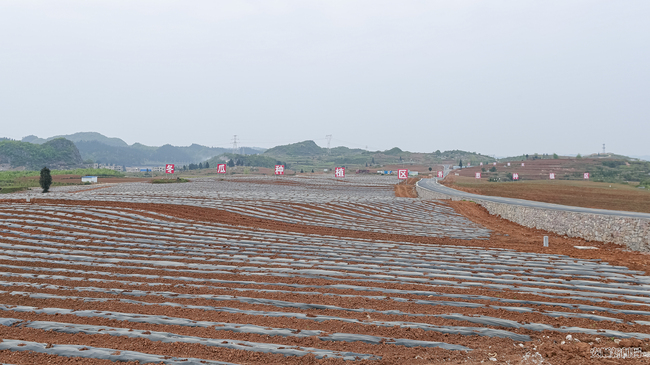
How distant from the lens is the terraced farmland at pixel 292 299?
802cm

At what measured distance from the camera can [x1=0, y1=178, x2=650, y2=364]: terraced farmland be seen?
26.3 ft

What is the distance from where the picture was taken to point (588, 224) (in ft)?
86.1

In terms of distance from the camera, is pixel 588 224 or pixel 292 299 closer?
pixel 292 299

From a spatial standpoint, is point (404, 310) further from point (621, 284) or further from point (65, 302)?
point (65, 302)

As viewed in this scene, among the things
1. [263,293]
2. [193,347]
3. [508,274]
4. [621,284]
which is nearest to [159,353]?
[193,347]

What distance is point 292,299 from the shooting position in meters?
11.4

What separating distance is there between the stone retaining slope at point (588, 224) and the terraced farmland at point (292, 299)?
792cm

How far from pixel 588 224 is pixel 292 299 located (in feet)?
76.6

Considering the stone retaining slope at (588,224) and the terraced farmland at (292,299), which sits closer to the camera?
the terraced farmland at (292,299)

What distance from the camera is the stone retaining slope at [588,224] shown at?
73.1ft

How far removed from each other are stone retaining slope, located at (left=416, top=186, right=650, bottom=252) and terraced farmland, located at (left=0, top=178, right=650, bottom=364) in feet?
26.0

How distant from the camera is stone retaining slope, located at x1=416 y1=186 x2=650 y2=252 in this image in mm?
22281

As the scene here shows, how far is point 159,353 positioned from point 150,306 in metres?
3.26

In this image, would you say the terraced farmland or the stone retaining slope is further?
the stone retaining slope
